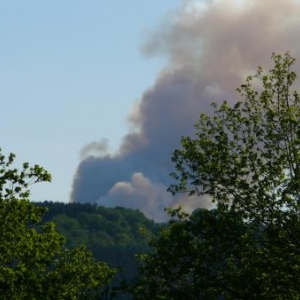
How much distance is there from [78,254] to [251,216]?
106 feet

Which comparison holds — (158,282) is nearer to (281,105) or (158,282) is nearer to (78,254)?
(281,105)

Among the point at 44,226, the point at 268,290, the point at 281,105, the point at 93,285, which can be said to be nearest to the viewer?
the point at 268,290

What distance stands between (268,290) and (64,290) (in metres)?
25.3

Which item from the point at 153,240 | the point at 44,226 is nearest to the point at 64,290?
the point at 44,226

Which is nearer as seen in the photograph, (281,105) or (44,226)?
(281,105)

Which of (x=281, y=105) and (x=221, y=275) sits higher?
(x=281, y=105)

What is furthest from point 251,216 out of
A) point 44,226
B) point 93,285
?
point 93,285

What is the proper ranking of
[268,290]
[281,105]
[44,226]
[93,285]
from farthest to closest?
1. [93,285]
2. [44,226]
3. [281,105]
4. [268,290]

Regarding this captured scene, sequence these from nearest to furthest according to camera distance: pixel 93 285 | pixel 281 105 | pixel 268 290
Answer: pixel 268 290 < pixel 281 105 < pixel 93 285

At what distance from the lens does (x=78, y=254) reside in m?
66.6

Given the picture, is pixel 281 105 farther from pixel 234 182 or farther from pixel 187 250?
pixel 187 250

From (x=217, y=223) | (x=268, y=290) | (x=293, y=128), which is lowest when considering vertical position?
(x=268, y=290)

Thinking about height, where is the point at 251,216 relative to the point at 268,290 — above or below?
above

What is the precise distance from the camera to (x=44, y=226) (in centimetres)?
5628
